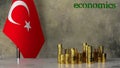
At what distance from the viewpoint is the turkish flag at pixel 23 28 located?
3162 millimetres

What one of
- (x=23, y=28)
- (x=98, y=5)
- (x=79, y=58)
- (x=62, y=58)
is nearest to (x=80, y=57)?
(x=79, y=58)

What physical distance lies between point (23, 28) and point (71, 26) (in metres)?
0.68

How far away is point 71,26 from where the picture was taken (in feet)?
11.8

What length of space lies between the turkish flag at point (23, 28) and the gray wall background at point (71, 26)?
1.12 ft

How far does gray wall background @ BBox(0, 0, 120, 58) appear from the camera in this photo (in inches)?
141

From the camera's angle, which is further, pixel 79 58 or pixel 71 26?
pixel 71 26

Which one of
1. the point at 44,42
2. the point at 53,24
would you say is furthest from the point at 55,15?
the point at 44,42

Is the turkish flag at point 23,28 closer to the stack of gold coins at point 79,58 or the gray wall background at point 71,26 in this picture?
the gray wall background at point 71,26

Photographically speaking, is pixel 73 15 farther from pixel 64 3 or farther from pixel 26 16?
pixel 26 16

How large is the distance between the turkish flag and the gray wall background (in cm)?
34

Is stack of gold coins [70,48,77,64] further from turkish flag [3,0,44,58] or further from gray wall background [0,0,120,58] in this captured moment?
gray wall background [0,0,120,58]

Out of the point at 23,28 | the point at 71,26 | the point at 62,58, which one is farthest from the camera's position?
the point at 71,26

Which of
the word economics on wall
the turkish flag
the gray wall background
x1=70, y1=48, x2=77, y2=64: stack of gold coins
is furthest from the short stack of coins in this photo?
the word economics on wall

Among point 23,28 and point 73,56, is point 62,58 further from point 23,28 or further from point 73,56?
point 23,28
